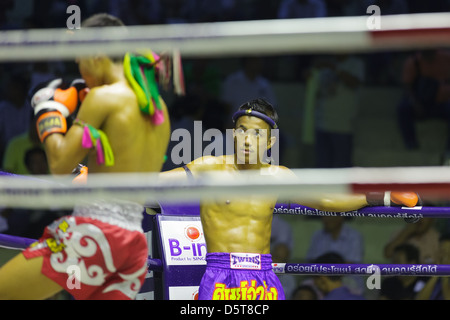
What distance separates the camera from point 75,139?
7.32ft

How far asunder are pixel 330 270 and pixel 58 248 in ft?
4.51

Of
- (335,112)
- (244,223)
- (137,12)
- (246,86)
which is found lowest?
(244,223)

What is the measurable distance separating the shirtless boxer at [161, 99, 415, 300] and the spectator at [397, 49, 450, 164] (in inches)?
131

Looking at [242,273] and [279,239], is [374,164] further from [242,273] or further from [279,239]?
[242,273]

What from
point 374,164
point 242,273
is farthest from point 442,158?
point 242,273

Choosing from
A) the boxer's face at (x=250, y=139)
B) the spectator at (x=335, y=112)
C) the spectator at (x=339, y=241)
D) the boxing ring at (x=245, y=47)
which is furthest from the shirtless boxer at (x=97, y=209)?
the spectator at (x=335, y=112)

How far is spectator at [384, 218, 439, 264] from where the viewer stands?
492 centimetres

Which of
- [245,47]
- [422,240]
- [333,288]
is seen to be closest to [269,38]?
[245,47]

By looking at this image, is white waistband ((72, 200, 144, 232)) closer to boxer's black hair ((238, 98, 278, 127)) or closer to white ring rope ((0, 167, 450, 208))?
white ring rope ((0, 167, 450, 208))

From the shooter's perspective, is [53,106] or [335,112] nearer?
[53,106]

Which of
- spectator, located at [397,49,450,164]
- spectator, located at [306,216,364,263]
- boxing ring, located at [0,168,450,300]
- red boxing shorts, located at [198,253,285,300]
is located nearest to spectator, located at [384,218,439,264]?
spectator, located at [306,216,364,263]

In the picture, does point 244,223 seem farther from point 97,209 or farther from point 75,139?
point 75,139

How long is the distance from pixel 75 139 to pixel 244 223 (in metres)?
1.11

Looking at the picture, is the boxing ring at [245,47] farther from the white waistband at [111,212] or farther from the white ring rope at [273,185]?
the white waistband at [111,212]
